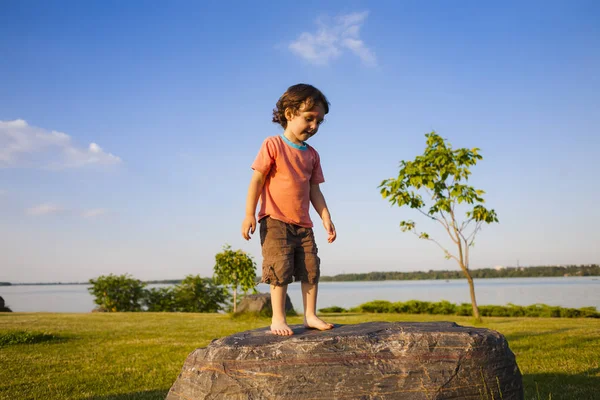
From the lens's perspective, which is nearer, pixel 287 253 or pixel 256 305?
pixel 287 253

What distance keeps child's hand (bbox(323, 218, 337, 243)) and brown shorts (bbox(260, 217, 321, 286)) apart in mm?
331

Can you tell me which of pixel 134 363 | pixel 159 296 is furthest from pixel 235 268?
pixel 134 363

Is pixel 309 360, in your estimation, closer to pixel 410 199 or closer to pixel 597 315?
pixel 410 199

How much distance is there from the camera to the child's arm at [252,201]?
12.9 ft

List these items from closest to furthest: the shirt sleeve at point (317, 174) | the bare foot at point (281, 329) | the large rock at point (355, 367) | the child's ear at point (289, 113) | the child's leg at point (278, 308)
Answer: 1. the large rock at point (355, 367)
2. the bare foot at point (281, 329)
3. the child's leg at point (278, 308)
4. the child's ear at point (289, 113)
5. the shirt sleeve at point (317, 174)

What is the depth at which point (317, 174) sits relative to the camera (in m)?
4.39

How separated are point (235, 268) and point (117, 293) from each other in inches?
353

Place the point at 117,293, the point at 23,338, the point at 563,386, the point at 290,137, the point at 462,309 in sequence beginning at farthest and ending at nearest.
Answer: the point at 117,293 → the point at 462,309 → the point at 23,338 → the point at 563,386 → the point at 290,137

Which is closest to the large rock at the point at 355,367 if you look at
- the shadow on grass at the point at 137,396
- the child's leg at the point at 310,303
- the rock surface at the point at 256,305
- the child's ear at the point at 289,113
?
the child's leg at the point at 310,303

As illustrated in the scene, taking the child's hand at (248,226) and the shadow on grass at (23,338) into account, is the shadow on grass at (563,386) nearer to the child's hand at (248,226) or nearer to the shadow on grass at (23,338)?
the child's hand at (248,226)

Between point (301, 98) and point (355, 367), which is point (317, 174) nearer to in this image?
point (301, 98)

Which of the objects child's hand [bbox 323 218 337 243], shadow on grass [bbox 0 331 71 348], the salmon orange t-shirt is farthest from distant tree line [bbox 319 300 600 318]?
the salmon orange t-shirt

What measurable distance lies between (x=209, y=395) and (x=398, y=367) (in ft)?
4.32

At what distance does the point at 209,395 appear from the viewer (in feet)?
10.5
